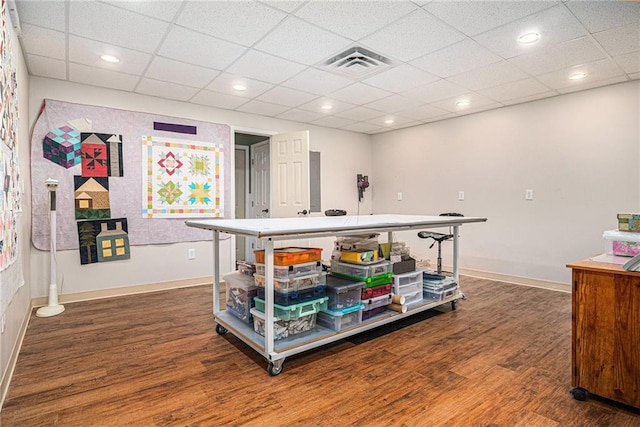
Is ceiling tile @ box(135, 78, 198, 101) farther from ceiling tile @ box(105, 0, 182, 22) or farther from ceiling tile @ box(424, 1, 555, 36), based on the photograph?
ceiling tile @ box(424, 1, 555, 36)

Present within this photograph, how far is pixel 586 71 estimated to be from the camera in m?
3.22

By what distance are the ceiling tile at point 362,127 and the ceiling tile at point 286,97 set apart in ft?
4.72

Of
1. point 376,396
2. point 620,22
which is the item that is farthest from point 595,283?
point 620,22

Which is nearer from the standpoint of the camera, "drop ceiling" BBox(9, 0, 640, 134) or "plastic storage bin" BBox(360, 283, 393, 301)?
"drop ceiling" BBox(9, 0, 640, 134)

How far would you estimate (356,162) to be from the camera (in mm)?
6012

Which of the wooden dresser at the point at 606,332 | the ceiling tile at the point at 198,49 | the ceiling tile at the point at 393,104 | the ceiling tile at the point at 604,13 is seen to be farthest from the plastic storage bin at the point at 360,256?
the ceiling tile at the point at 393,104

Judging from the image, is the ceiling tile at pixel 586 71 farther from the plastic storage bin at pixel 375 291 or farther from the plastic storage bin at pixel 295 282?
the plastic storage bin at pixel 295 282

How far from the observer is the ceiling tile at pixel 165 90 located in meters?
3.51

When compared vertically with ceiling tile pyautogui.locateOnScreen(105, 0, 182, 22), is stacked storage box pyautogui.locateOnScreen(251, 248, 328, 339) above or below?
below

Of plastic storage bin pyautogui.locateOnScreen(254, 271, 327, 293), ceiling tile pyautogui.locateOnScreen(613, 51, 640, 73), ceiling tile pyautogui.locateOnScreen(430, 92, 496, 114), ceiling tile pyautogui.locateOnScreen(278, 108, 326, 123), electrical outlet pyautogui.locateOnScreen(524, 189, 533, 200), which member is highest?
ceiling tile pyautogui.locateOnScreen(278, 108, 326, 123)

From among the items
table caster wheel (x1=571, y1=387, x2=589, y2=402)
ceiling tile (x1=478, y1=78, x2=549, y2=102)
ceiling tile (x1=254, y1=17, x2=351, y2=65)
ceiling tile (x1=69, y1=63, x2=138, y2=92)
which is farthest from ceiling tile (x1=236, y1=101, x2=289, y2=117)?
table caster wheel (x1=571, y1=387, x2=589, y2=402)

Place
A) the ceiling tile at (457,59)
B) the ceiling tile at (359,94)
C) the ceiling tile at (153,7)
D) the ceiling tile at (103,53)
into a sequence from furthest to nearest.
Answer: the ceiling tile at (359,94) < the ceiling tile at (457,59) < the ceiling tile at (103,53) < the ceiling tile at (153,7)

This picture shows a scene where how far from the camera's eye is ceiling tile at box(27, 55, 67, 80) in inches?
115

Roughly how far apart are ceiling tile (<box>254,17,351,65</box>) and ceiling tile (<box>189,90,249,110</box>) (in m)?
1.33
